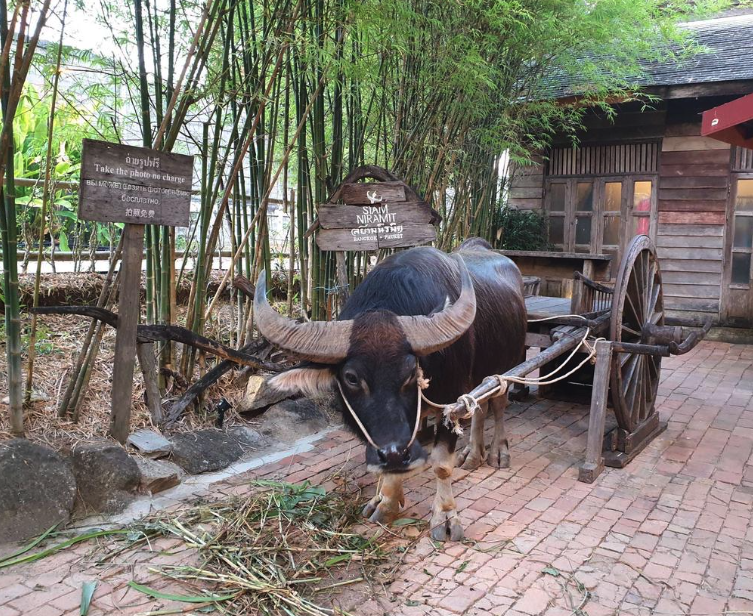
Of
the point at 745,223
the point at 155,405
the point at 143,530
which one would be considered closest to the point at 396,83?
the point at 155,405

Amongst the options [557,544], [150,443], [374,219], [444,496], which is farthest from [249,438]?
[557,544]

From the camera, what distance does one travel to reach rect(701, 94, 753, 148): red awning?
17.4ft

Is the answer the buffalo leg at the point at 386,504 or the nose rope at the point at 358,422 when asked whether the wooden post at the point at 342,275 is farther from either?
the nose rope at the point at 358,422

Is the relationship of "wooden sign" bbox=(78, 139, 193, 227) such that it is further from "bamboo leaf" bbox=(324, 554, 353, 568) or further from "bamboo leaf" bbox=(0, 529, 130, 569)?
"bamboo leaf" bbox=(324, 554, 353, 568)

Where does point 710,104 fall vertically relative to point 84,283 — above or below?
above

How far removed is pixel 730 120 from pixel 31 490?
5.80 meters

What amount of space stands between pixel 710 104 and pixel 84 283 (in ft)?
26.4

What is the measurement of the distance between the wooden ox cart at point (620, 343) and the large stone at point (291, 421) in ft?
5.56

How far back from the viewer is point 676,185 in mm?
8758

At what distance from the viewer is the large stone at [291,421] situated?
14.9 ft

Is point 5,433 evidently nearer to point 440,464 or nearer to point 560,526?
point 440,464

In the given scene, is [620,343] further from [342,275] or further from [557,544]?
[342,275]

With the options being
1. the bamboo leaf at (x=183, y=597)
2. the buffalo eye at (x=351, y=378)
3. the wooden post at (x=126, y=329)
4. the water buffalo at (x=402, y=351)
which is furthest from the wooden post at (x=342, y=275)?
the bamboo leaf at (x=183, y=597)

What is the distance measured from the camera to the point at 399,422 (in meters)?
2.70
